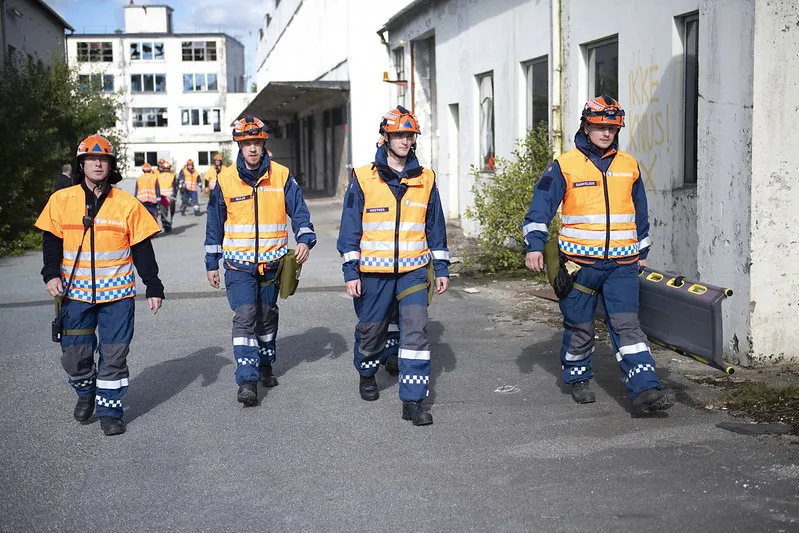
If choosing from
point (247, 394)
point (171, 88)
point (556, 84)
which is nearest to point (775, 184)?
point (247, 394)

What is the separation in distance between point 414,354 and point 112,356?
6.48ft

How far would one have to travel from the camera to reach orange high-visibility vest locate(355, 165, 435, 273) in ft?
21.1

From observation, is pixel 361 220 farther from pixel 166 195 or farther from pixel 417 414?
pixel 166 195

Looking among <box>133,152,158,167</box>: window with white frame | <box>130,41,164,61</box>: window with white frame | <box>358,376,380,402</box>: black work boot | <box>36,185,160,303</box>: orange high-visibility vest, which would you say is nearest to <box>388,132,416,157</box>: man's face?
<box>358,376,380,402</box>: black work boot

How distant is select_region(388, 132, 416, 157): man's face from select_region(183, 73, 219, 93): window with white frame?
81464 millimetres

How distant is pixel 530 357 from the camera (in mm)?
8258

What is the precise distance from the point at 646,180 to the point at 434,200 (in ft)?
15.7

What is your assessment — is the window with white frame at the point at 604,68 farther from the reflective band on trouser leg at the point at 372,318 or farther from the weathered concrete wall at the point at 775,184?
the reflective band on trouser leg at the point at 372,318

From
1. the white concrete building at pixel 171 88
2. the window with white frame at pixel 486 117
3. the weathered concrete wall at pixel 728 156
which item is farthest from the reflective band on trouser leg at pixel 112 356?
the white concrete building at pixel 171 88

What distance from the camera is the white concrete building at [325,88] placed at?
28719mm

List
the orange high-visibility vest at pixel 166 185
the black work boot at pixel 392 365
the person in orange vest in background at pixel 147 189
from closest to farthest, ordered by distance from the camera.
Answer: the black work boot at pixel 392 365 → the person in orange vest in background at pixel 147 189 → the orange high-visibility vest at pixel 166 185

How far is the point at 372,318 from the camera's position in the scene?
6.68 meters

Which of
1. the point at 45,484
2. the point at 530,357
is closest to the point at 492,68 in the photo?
the point at 530,357

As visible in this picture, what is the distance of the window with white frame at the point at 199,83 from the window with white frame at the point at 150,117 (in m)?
2.93
